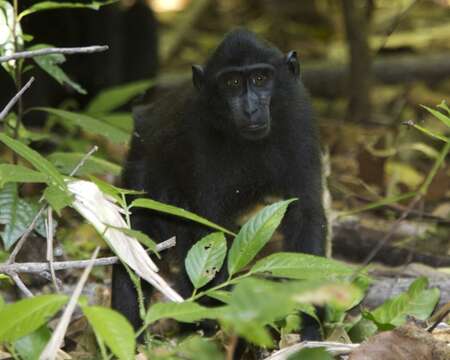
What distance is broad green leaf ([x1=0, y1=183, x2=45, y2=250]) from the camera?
164 inches

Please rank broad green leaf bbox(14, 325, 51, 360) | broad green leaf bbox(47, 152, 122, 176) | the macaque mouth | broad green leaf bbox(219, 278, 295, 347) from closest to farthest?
broad green leaf bbox(219, 278, 295, 347)
broad green leaf bbox(14, 325, 51, 360)
the macaque mouth
broad green leaf bbox(47, 152, 122, 176)

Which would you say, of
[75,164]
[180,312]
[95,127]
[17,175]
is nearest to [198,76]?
[95,127]

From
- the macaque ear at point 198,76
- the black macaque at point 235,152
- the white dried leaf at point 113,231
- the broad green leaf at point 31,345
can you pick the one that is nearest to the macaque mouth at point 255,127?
the black macaque at point 235,152

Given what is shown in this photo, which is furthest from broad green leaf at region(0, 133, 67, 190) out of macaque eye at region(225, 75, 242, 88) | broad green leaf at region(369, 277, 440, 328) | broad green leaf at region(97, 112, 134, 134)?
broad green leaf at region(97, 112, 134, 134)

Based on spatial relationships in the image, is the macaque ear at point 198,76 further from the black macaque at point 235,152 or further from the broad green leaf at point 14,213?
the broad green leaf at point 14,213

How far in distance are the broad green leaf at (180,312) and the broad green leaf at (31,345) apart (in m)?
0.48

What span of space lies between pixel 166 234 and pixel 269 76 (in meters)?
0.97

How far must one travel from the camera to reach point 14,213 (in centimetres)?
429

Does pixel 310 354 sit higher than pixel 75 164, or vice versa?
pixel 310 354

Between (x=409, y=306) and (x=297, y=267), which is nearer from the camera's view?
(x=297, y=267)

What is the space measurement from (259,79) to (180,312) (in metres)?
2.16

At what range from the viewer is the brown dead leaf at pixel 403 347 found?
3141mm

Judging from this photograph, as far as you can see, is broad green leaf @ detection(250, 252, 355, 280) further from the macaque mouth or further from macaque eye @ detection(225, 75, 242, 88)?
macaque eye @ detection(225, 75, 242, 88)

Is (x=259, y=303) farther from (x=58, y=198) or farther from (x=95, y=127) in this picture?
(x=95, y=127)
